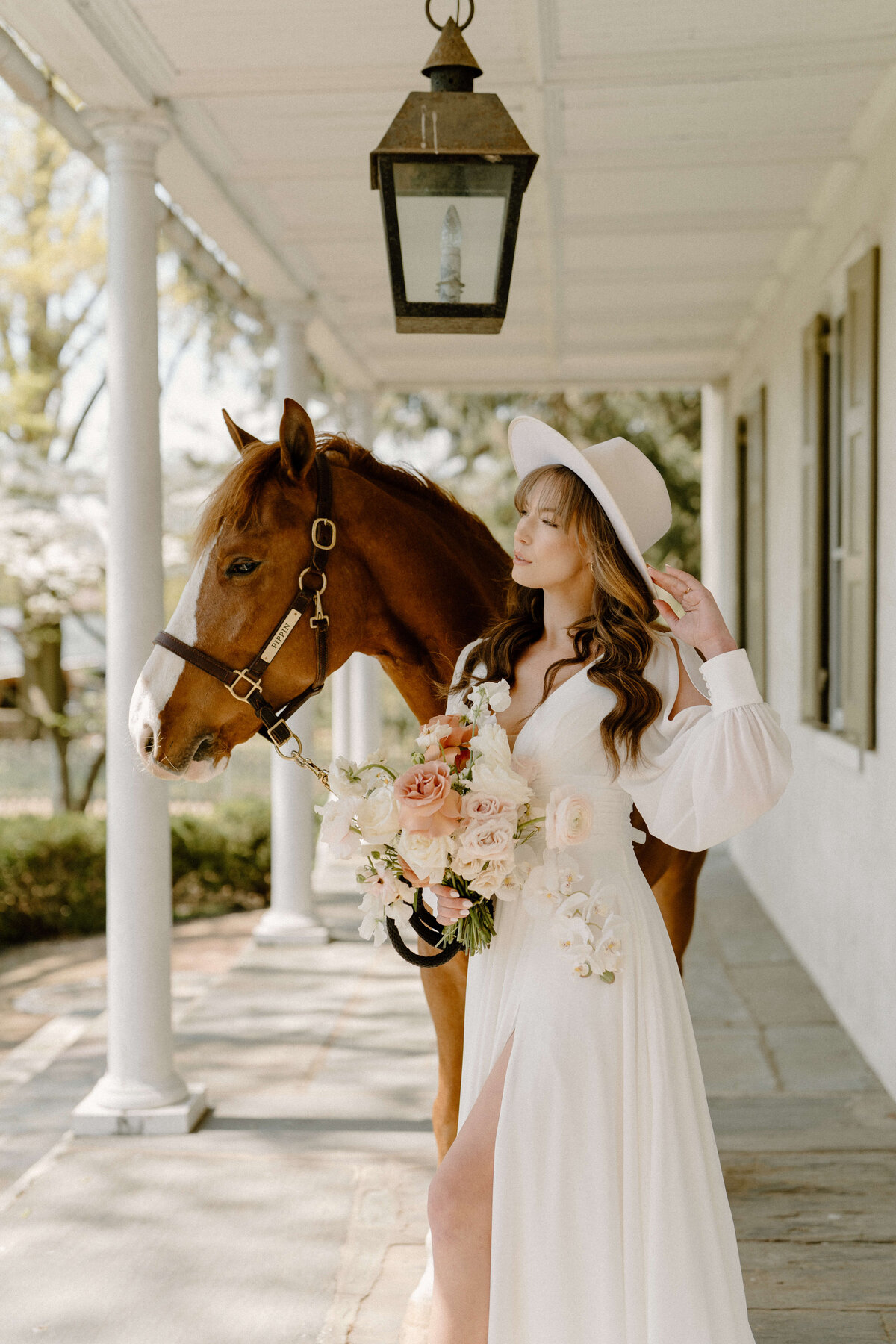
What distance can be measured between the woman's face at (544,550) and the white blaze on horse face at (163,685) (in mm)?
596

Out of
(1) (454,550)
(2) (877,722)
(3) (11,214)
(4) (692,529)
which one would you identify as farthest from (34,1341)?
(4) (692,529)

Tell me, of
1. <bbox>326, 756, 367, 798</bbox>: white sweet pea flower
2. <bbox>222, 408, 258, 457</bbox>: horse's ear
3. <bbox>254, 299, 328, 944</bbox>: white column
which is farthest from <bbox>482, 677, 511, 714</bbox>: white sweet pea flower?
<bbox>254, 299, 328, 944</bbox>: white column

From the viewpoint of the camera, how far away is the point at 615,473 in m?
1.91

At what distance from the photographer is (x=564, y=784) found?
173cm

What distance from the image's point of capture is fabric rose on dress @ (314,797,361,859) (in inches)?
67.6

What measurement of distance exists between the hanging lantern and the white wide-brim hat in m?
0.34

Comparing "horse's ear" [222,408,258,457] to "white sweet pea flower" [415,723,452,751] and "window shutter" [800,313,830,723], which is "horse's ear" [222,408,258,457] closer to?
"white sweet pea flower" [415,723,452,751]

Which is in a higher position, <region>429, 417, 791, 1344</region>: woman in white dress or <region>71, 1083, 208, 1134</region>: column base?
<region>429, 417, 791, 1344</region>: woman in white dress

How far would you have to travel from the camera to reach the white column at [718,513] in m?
7.72

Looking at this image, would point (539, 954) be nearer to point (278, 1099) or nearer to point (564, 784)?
point (564, 784)

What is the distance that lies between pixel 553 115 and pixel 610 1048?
2783mm

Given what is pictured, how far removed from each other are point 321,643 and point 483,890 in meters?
0.69

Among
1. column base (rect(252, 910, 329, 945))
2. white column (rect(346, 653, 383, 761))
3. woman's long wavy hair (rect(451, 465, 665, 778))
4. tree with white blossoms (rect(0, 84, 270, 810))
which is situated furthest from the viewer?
tree with white blossoms (rect(0, 84, 270, 810))

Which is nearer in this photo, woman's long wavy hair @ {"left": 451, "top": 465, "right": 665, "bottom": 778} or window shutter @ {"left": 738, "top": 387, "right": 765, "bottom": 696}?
woman's long wavy hair @ {"left": 451, "top": 465, "right": 665, "bottom": 778}
